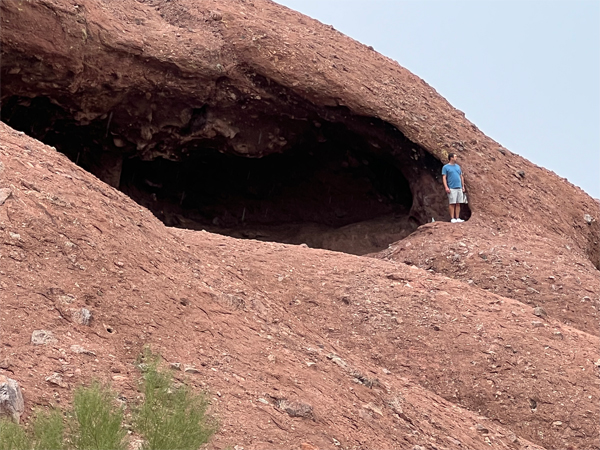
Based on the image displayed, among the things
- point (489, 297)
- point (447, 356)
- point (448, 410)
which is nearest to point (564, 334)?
point (489, 297)

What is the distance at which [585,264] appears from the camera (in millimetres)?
11141

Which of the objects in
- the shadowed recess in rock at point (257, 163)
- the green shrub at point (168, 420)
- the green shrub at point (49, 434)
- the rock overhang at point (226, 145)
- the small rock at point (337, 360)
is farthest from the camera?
the shadowed recess in rock at point (257, 163)

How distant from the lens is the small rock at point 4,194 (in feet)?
18.7

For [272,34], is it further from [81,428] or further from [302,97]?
[81,428]

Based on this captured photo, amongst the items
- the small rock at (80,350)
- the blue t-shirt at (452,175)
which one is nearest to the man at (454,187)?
the blue t-shirt at (452,175)

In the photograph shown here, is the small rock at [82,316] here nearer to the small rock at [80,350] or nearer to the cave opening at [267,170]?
the small rock at [80,350]

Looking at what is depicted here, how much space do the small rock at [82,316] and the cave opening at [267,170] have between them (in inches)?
268

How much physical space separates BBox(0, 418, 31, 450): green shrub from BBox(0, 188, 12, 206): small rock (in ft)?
9.18

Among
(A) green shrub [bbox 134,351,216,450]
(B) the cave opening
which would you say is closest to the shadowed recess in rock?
(B) the cave opening

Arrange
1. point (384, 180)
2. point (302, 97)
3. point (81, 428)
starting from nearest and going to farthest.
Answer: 1. point (81, 428)
2. point (302, 97)
3. point (384, 180)

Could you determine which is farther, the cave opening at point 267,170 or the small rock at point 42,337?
the cave opening at point 267,170

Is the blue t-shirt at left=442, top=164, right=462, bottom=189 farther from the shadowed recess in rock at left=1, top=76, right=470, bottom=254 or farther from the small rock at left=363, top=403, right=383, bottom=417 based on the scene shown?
the small rock at left=363, top=403, right=383, bottom=417

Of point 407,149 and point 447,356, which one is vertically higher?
point 407,149

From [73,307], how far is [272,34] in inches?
321
